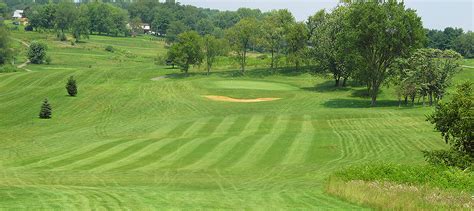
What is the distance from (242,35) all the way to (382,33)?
163 feet

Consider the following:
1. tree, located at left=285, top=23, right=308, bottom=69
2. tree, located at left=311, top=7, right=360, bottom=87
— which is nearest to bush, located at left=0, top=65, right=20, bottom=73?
tree, located at left=285, top=23, right=308, bottom=69

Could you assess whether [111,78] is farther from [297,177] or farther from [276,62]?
[297,177]

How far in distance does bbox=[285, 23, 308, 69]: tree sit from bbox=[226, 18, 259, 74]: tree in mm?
9300

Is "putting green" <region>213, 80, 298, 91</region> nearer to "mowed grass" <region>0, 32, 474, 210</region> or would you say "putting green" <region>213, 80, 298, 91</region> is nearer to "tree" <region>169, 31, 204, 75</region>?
"mowed grass" <region>0, 32, 474, 210</region>

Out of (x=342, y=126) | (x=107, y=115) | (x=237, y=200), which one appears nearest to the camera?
(x=237, y=200)

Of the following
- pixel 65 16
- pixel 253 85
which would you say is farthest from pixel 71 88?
pixel 65 16

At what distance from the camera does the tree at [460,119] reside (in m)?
32.5

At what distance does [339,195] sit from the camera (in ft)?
76.6

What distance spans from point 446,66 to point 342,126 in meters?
21.6

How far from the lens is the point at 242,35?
116 metres

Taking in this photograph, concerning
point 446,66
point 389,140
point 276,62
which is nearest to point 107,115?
point 389,140

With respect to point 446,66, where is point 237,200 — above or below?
below

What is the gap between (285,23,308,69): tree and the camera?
109188 millimetres

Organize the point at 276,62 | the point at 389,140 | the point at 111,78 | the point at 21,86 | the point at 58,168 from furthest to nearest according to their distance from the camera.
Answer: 1. the point at 276,62
2. the point at 111,78
3. the point at 21,86
4. the point at 389,140
5. the point at 58,168
